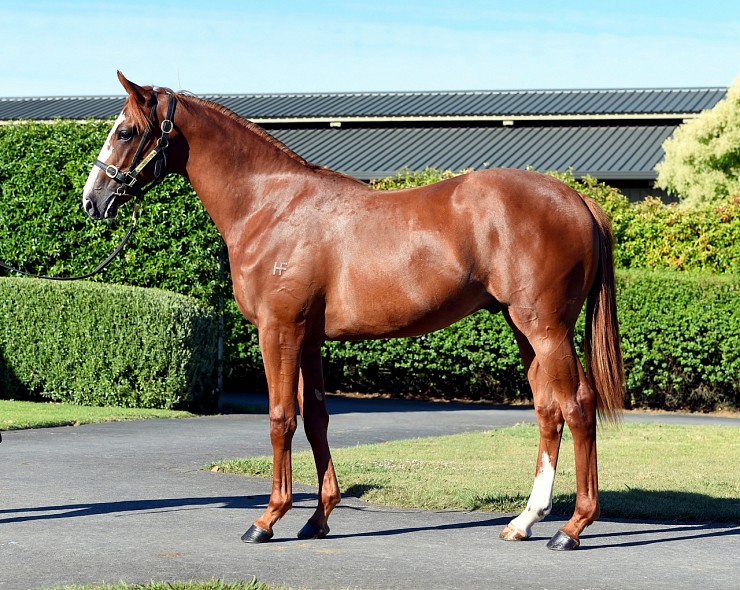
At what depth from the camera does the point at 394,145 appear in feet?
89.8

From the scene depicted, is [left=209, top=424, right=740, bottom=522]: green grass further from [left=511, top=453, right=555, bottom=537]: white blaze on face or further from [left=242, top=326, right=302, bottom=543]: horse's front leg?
[left=242, top=326, right=302, bottom=543]: horse's front leg

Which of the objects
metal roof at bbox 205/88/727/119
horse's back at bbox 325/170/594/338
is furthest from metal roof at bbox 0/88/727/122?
horse's back at bbox 325/170/594/338

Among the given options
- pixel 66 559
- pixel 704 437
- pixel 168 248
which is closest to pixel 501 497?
pixel 66 559

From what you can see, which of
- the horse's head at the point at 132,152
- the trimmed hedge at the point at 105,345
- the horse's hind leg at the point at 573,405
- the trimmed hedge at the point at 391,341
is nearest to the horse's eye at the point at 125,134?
the horse's head at the point at 132,152

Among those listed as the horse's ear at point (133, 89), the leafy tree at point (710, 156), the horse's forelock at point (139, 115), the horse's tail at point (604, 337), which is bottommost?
the horse's tail at point (604, 337)

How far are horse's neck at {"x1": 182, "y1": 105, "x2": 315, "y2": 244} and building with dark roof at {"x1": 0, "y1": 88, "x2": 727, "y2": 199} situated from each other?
18.1m

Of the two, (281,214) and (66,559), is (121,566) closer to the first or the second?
(66,559)

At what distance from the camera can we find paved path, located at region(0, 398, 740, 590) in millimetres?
5270

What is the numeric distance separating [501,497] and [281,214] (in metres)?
2.58

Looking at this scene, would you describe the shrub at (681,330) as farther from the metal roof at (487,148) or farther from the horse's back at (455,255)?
the metal roof at (487,148)

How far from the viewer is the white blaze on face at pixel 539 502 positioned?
6176 millimetres

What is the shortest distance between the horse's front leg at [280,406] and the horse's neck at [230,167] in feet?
2.51

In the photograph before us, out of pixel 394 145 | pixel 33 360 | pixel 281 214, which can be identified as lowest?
pixel 33 360

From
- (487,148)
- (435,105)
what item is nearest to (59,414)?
(487,148)
